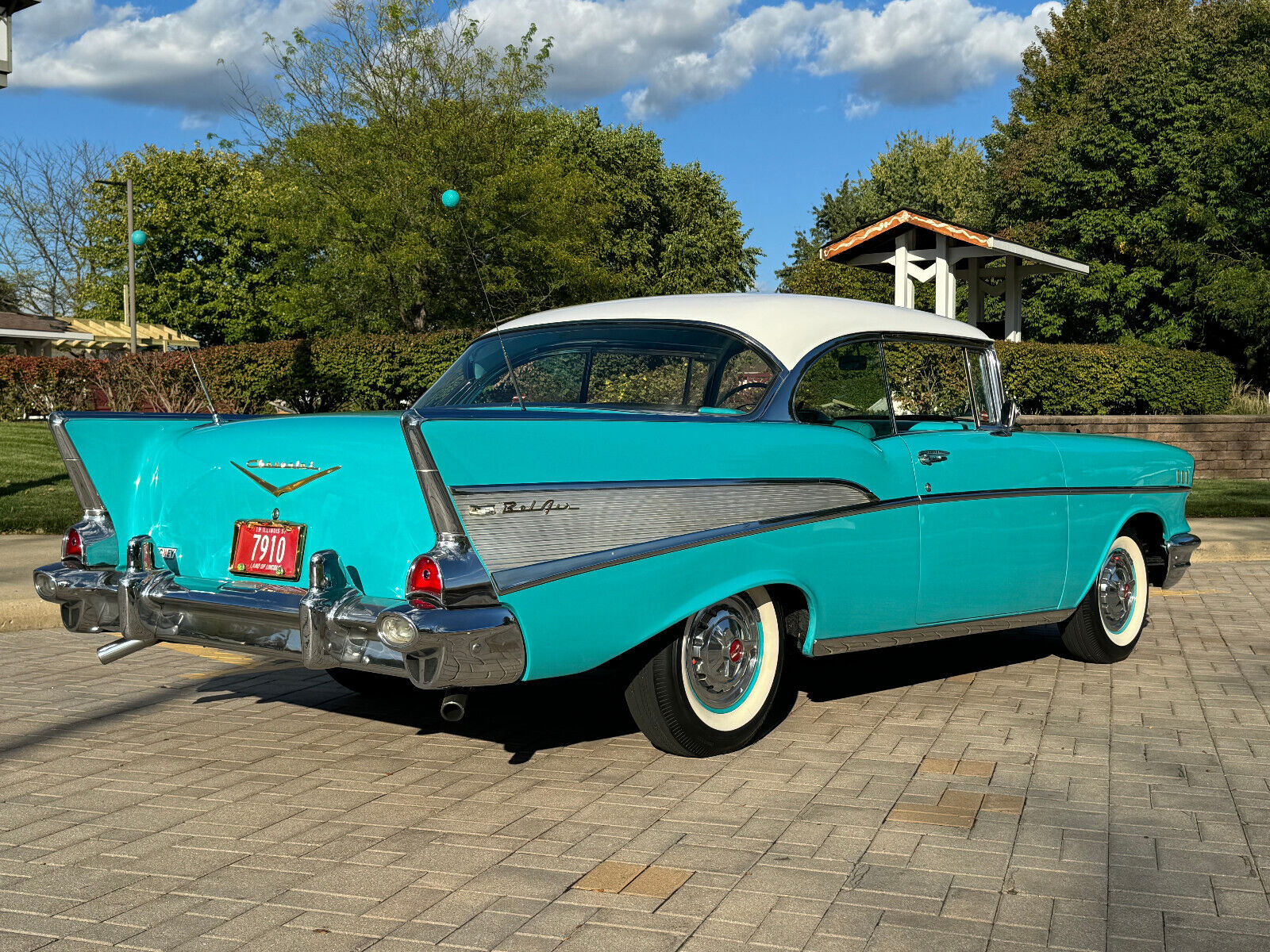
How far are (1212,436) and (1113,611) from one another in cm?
1465

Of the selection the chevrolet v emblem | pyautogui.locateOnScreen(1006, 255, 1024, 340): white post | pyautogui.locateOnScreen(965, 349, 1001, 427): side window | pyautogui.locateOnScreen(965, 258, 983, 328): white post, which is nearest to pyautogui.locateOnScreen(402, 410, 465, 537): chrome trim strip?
the chevrolet v emblem

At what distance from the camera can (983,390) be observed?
6898 millimetres

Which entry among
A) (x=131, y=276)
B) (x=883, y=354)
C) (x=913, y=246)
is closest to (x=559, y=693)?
(x=883, y=354)

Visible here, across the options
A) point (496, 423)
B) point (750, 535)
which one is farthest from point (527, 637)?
point (750, 535)

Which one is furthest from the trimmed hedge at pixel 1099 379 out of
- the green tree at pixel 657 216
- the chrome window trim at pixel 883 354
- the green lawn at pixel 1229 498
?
the green tree at pixel 657 216

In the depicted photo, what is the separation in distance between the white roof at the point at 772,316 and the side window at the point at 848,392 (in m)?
0.09

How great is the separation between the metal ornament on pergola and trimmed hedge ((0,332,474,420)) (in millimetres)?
7669

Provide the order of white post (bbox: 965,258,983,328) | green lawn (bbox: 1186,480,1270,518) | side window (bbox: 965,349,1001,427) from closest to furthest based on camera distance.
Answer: side window (bbox: 965,349,1001,427) → green lawn (bbox: 1186,480,1270,518) → white post (bbox: 965,258,983,328)

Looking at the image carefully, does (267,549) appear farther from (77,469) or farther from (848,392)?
(848,392)

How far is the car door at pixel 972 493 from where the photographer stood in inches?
232

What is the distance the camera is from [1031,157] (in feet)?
122

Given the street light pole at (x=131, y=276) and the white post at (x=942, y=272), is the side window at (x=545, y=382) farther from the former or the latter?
the white post at (x=942, y=272)

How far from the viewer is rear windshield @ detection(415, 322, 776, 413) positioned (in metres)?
5.62

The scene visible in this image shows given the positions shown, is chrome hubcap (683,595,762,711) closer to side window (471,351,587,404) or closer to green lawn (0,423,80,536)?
side window (471,351,587,404)
